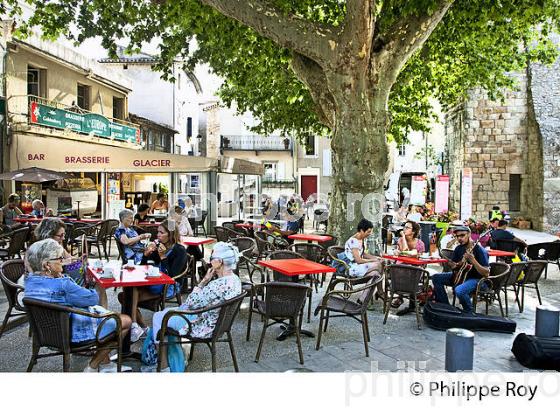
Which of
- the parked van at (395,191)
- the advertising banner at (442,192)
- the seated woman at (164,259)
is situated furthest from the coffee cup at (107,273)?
the parked van at (395,191)

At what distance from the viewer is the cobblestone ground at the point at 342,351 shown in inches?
183

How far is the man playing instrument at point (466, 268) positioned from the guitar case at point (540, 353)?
1.49 metres

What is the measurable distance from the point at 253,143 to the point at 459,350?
33.3 metres

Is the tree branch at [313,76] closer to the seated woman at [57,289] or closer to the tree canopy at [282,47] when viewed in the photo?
the tree canopy at [282,47]

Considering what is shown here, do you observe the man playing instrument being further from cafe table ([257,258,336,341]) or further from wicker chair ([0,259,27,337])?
wicker chair ([0,259,27,337])

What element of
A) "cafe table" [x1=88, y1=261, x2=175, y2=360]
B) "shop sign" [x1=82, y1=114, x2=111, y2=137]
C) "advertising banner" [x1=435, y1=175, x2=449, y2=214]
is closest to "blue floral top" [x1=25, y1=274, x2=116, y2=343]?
"cafe table" [x1=88, y1=261, x2=175, y2=360]

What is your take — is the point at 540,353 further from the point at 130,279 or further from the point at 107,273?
the point at 107,273

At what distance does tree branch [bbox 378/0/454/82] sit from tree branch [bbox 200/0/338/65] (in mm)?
1266

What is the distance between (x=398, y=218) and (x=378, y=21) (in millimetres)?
7448

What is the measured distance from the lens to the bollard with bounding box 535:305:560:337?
16.3ft

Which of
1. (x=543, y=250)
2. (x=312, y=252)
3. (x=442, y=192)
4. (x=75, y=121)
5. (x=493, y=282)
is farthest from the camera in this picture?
(x=442, y=192)

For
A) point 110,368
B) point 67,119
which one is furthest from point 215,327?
point 67,119

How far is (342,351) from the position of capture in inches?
201
